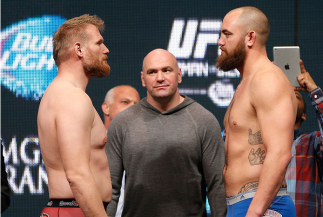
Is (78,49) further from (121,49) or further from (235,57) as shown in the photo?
(121,49)

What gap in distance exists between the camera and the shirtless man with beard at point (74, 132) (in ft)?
5.21

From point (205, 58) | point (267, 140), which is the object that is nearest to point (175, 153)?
point (267, 140)

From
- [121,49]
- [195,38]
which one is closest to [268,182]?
[195,38]

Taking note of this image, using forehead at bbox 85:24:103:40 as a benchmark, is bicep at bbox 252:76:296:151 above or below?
below

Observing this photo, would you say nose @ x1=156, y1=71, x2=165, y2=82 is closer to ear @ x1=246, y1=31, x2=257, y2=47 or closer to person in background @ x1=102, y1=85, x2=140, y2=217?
ear @ x1=246, y1=31, x2=257, y2=47

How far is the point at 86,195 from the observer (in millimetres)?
1570

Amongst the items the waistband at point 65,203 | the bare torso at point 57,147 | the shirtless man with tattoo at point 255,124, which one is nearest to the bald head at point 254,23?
the shirtless man with tattoo at point 255,124

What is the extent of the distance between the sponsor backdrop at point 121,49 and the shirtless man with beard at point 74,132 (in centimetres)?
179

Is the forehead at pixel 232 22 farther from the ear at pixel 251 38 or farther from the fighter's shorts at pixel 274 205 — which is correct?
the fighter's shorts at pixel 274 205

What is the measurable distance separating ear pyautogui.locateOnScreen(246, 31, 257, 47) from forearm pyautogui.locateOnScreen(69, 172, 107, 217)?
1.00 meters

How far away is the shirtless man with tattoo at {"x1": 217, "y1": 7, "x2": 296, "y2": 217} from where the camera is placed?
163 centimetres

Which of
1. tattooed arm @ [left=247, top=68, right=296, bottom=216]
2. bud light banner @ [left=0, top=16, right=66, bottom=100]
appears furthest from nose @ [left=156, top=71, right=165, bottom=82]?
bud light banner @ [left=0, top=16, right=66, bottom=100]

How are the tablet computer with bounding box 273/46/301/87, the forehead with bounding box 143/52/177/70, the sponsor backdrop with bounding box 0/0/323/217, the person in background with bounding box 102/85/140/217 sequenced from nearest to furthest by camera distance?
the forehead with bounding box 143/52/177/70, the tablet computer with bounding box 273/46/301/87, the person in background with bounding box 102/85/140/217, the sponsor backdrop with bounding box 0/0/323/217

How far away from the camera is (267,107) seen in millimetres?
1676
